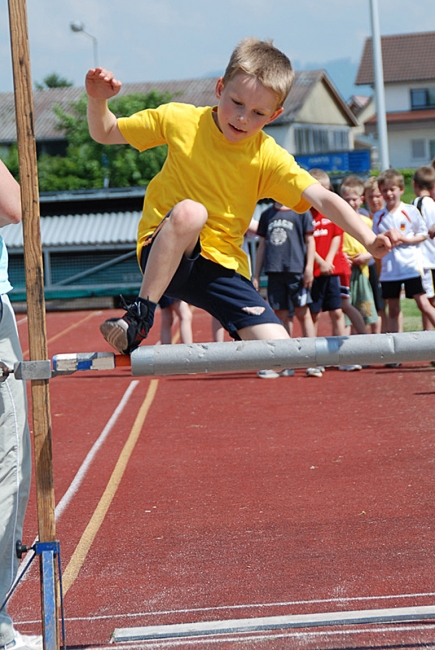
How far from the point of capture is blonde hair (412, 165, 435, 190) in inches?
383

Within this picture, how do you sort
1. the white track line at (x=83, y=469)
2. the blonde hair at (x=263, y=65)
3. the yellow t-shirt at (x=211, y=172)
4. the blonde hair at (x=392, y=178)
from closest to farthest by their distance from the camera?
1. the blonde hair at (x=263, y=65)
2. the yellow t-shirt at (x=211, y=172)
3. the white track line at (x=83, y=469)
4. the blonde hair at (x=392, y=178)

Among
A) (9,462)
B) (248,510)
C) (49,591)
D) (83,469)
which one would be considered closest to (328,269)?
(83,469)

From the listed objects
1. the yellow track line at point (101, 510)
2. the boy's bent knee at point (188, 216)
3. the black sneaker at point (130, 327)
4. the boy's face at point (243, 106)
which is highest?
the boy's face at point (243, 106)

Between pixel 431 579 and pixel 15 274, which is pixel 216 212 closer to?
pixel 431 579

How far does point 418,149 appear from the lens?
62.8 metres

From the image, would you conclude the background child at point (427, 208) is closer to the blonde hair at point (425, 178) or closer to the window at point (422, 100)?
the blonde hair at point (425, 178)

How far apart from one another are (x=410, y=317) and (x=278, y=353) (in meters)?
11.7

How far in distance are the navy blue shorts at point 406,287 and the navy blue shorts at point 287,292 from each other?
795mm

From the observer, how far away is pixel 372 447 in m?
7.02

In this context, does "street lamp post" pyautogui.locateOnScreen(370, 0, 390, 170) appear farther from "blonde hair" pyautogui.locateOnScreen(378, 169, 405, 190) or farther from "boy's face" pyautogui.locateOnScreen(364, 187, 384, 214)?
"blonde hair" pyautogui.locateOnScreen(378, 169, 405, 190)

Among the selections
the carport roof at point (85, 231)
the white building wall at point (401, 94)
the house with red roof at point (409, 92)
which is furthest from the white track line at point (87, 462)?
the white building wall at point (401, 94)

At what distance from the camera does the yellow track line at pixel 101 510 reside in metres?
4.71

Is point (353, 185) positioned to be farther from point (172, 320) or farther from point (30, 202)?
point (30, 202)

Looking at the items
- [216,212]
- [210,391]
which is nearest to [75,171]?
[210,391]
